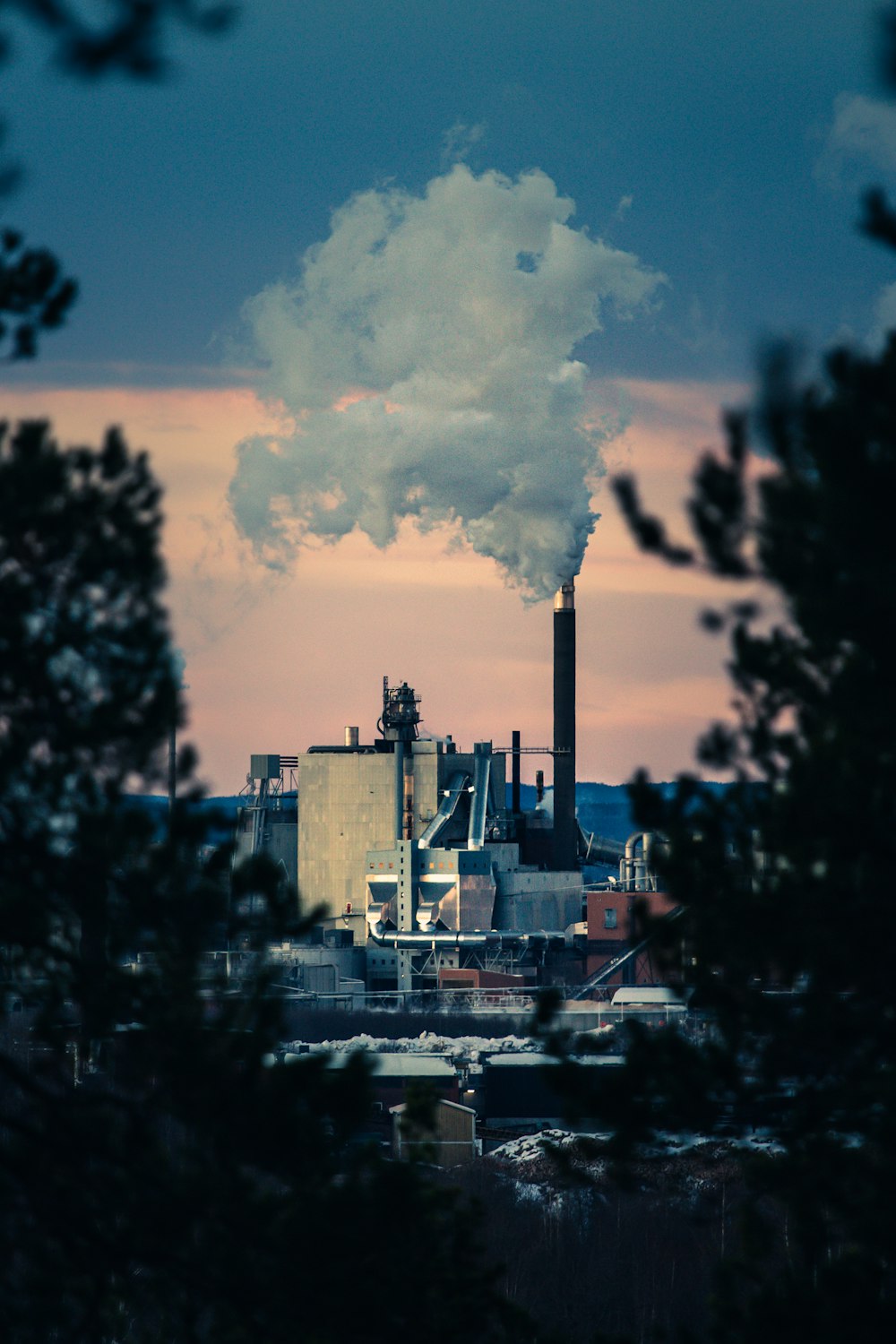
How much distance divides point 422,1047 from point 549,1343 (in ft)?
132

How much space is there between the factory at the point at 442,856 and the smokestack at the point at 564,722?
5 cm

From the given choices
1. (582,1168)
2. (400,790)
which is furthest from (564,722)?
(582,1168)

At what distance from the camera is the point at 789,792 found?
10.7m

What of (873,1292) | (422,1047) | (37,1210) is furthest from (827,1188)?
(422,1047)

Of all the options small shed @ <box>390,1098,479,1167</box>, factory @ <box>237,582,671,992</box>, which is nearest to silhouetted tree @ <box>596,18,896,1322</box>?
small shed @ <box>390,1098,479,1167</box>

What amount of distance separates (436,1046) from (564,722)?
19178 millimetres

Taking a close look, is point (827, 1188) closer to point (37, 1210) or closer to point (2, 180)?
point (37, 1210)

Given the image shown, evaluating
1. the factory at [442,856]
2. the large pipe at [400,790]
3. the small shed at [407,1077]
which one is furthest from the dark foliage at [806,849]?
the large pipe at [400,790]

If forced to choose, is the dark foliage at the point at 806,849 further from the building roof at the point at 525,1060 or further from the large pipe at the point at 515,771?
the large pipe at the point at 515,771

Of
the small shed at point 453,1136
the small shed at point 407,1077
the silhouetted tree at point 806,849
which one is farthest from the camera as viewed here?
the small shed at point 407,1077

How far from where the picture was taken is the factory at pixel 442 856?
70375 mm

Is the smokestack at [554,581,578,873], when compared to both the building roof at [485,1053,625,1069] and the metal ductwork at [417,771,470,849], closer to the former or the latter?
the metal ductwork at [417,771,470,849]

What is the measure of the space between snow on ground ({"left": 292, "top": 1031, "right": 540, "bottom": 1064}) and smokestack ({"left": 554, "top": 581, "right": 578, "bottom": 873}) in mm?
15950

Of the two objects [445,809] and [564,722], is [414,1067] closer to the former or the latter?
[564,722]
